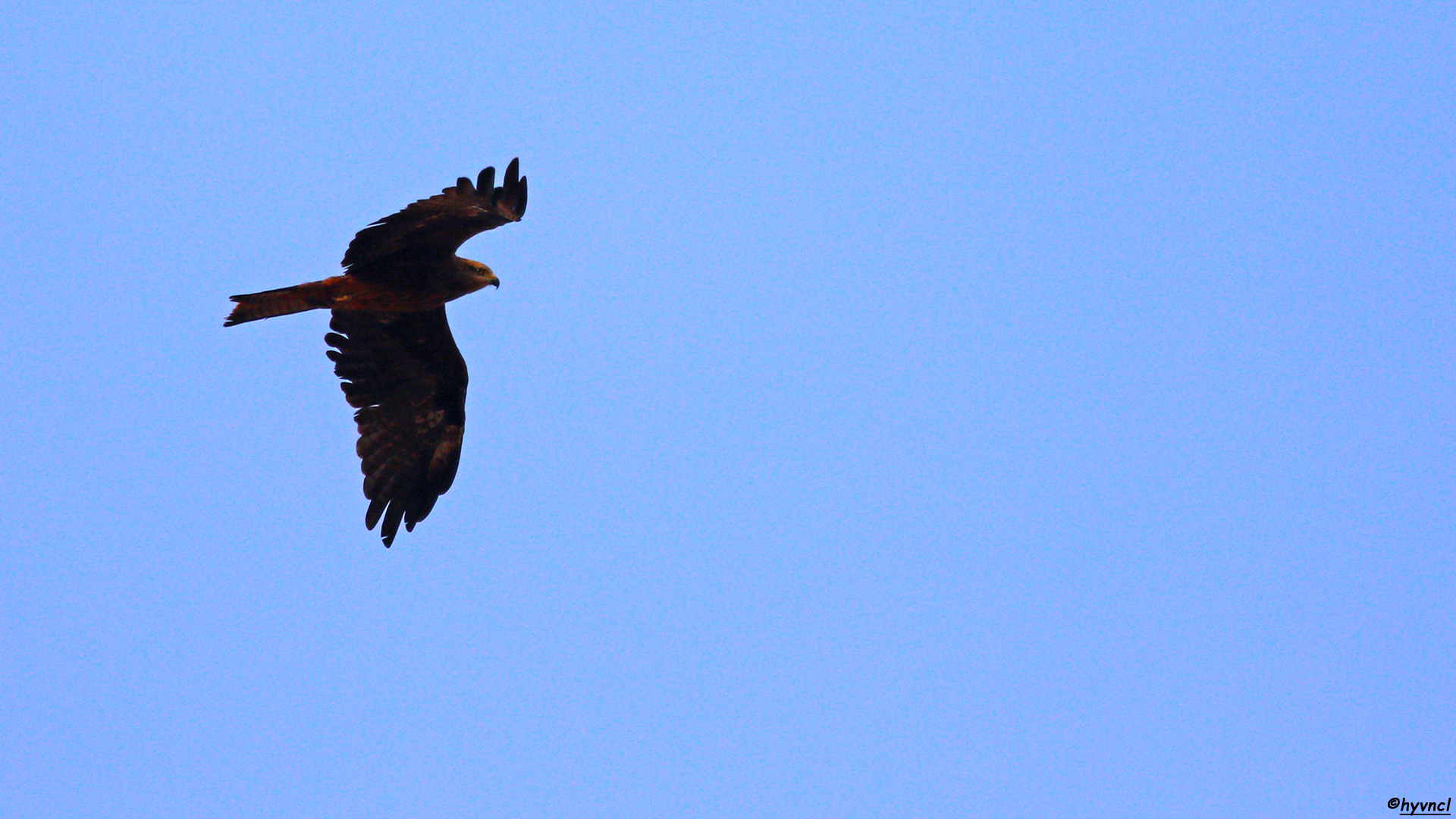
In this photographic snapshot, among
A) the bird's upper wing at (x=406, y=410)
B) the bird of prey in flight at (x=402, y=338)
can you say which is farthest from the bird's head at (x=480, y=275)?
the bird's upper wing at (x=406, y=410)

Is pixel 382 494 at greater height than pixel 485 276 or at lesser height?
lesser

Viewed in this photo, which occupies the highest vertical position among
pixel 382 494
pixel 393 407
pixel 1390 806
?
pixel 393 407

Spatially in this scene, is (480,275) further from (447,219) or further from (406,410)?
(406,410)

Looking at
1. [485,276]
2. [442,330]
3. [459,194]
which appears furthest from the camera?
[442,330]

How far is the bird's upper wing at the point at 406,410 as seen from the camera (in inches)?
487

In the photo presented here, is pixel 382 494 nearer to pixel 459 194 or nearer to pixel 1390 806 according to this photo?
pixel 459 194

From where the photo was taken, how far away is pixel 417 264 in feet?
36.9

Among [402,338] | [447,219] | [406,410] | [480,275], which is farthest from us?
[406,410]

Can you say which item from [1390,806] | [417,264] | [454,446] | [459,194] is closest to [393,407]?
[454,446]

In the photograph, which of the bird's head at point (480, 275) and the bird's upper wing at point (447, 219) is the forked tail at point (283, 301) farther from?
the bird's head at point (480, 275)

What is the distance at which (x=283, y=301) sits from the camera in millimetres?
10906

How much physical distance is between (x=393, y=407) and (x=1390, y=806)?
946 cm

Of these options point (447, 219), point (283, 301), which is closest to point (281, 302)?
point (283, 301)

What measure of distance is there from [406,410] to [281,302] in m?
2.03
